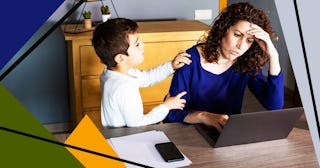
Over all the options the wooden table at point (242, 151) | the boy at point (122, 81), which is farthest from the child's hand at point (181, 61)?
the wooden table at point (242, 151)

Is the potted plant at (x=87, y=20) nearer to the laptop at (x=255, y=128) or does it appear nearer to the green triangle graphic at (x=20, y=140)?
the laptop at (x=255, y=128)

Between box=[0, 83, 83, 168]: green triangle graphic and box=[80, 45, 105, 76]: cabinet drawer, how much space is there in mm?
1775

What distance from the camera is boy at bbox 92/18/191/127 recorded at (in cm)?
120

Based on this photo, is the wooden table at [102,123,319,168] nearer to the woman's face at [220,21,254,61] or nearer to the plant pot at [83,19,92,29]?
the woman's face at [220,21,254,61]

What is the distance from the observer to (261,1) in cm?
352

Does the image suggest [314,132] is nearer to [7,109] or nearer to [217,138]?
[7,109]

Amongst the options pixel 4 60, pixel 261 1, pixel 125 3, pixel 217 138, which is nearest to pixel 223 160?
pixel 217 138

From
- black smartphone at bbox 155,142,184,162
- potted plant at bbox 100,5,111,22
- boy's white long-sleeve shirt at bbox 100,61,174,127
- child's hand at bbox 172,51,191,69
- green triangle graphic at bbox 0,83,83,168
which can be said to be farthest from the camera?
potted plant at bbox 100,5,111,22

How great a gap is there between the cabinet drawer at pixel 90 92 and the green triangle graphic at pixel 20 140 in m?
1.83

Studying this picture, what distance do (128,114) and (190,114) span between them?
0.19 metres

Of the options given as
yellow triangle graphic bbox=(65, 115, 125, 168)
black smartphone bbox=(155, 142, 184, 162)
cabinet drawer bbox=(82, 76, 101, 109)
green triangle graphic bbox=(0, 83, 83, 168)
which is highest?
green triangle graphic bbox=(0, 83, 83, 168)

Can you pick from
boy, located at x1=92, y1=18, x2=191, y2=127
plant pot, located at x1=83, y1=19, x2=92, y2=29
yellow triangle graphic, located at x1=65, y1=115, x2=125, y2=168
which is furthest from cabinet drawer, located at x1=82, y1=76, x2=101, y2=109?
yellow triangle graphic, located at x1=65, y1=115, x2=125, y2=168

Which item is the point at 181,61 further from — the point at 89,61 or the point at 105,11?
the point at 105,11

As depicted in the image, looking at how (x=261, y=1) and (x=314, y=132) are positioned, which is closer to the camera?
(x=314, y=132)
